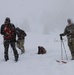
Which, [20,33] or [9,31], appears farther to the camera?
[20,33]

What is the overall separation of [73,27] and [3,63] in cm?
395

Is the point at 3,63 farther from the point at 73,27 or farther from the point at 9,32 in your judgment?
the point at 73,27

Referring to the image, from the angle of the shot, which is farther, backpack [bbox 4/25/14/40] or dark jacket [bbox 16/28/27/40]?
dark jacket [bbox 16/28/27/40]

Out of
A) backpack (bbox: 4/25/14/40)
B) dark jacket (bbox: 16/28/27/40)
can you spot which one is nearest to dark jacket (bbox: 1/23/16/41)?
backpack (bbox: 4/25/14/40)

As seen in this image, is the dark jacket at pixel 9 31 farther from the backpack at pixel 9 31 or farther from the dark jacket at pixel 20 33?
the dark jacket at pixel 20 33

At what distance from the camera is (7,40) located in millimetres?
14539

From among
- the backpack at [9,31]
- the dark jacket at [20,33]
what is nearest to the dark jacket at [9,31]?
the backpack at [9,31]

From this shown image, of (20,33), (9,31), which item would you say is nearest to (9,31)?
(9,31)

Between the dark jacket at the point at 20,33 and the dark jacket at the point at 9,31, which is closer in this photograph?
the dark jacket at the point at 9,31

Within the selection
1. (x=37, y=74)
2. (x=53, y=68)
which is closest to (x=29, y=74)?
(x=37, y=74)

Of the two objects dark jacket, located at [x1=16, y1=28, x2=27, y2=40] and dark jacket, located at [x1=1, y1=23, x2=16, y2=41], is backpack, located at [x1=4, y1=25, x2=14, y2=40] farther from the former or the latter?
dark jacket, located at [x1=16, y1=28, x2=27, y2=40]

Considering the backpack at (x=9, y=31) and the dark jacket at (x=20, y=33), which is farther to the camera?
the dark jacket at (x=20, y=33)

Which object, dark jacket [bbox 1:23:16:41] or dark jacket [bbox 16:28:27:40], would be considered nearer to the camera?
dark jacket [bbox 1:23:16:41]

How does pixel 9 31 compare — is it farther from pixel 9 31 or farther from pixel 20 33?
pixel 20 33
